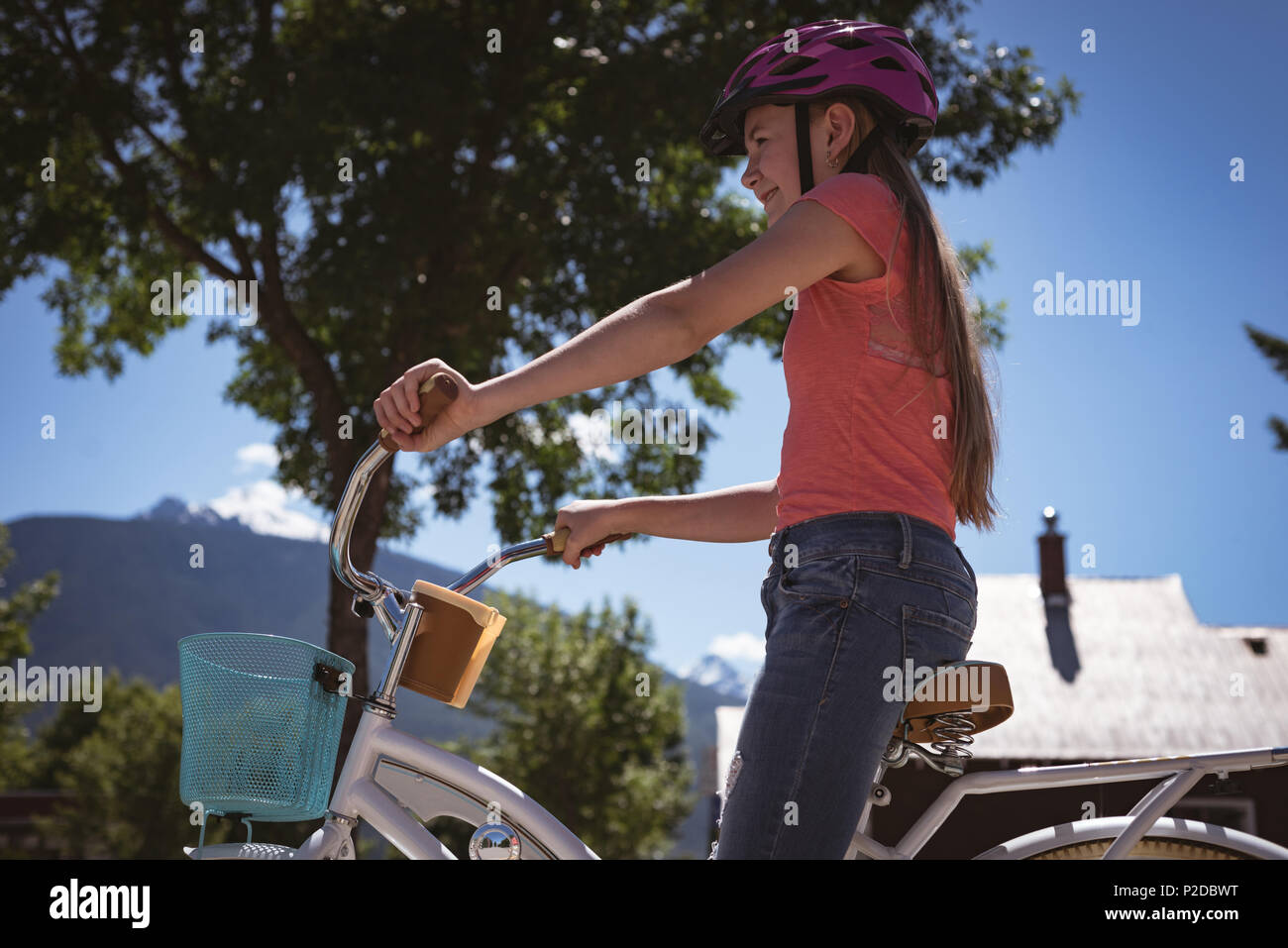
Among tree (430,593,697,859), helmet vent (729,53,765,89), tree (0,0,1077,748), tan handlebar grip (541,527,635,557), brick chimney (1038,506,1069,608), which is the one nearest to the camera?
helmet vent (729,53,765,89)

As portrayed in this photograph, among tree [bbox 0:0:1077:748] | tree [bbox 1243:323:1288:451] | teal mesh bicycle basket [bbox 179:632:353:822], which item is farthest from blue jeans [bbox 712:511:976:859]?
tree [bbox 1243:323:1288:451]

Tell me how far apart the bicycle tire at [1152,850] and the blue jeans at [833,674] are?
2.03ft

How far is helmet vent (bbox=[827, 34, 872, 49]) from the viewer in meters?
2.26

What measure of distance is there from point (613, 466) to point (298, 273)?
475cm

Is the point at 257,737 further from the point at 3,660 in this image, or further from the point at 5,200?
the point at 3,660

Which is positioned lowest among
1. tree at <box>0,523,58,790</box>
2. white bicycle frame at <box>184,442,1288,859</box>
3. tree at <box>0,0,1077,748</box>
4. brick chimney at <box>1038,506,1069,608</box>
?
tree at <box>0,523,58,790</box>

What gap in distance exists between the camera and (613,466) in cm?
1461

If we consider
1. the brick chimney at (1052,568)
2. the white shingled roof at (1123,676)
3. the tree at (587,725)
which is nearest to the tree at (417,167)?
the white shingled roof at (1123,676)

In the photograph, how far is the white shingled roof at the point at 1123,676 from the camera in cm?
1830

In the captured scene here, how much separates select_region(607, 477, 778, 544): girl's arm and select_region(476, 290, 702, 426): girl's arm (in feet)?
2.32

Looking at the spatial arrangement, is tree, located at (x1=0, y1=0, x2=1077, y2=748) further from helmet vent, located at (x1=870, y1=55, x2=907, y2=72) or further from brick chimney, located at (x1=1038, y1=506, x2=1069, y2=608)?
brick chimney, located at (x1=1038, y1=506, x2=1069, y2=608)

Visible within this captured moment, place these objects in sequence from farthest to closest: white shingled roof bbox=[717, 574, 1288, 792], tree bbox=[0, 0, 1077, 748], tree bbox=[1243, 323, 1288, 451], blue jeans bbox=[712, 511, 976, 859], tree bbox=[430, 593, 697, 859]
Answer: tree bbox=[430, 593, 697, 859]
tree bbox=[1243, 323, 1288, 451]
white shingled roof bbox=[717, 574, 1288, 792]
tree bbox=[0, 0, 1077, 748]
blue jeans bbox=[712, 511, 976, 859]

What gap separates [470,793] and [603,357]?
36.8 inches

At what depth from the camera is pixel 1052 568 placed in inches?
920
